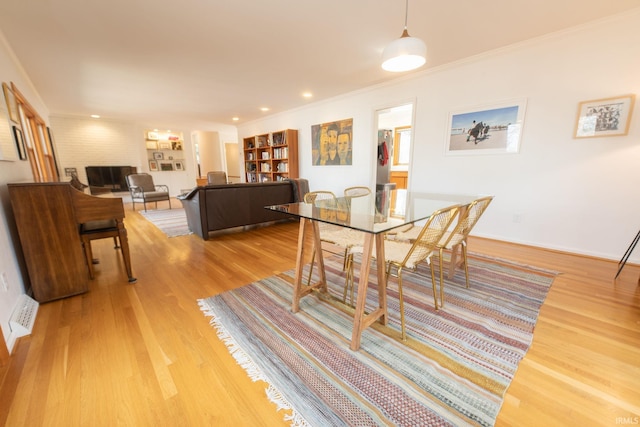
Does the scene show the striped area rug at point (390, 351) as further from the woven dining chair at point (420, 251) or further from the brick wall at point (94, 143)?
the brick wall at point (94, 143)

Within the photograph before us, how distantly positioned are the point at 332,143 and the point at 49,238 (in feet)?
13.8

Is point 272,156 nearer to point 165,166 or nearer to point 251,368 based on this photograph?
point 165,166

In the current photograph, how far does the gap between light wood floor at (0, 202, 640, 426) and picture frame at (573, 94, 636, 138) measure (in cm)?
139

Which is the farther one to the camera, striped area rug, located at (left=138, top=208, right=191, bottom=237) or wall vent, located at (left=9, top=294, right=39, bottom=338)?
striped area rug, located at (left=138, top=208, right=191, bottom=237)

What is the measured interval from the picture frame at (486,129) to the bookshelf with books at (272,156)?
11.0 feet

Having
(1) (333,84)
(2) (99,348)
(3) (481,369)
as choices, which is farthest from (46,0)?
(3) (481,369)

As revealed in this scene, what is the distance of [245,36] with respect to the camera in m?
2.52

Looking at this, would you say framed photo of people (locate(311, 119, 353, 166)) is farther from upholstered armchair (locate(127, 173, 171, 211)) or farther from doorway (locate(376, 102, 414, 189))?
upholstered armchair (locate(127, 173, 171, 211))

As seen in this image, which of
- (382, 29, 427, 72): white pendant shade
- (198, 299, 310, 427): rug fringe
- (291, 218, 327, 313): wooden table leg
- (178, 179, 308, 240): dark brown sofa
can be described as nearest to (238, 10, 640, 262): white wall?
(382, 29, 427, 72): white pendant shade

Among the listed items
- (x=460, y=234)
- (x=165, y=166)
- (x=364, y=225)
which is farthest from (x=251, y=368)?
(x=165, y=166)

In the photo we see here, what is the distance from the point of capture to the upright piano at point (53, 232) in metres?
1.69

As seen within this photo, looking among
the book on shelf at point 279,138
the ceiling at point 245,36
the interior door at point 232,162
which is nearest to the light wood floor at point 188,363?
the ceiling at point 245,36

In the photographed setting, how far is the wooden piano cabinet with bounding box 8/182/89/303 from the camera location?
168 cm

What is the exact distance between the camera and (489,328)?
5.08 ft
